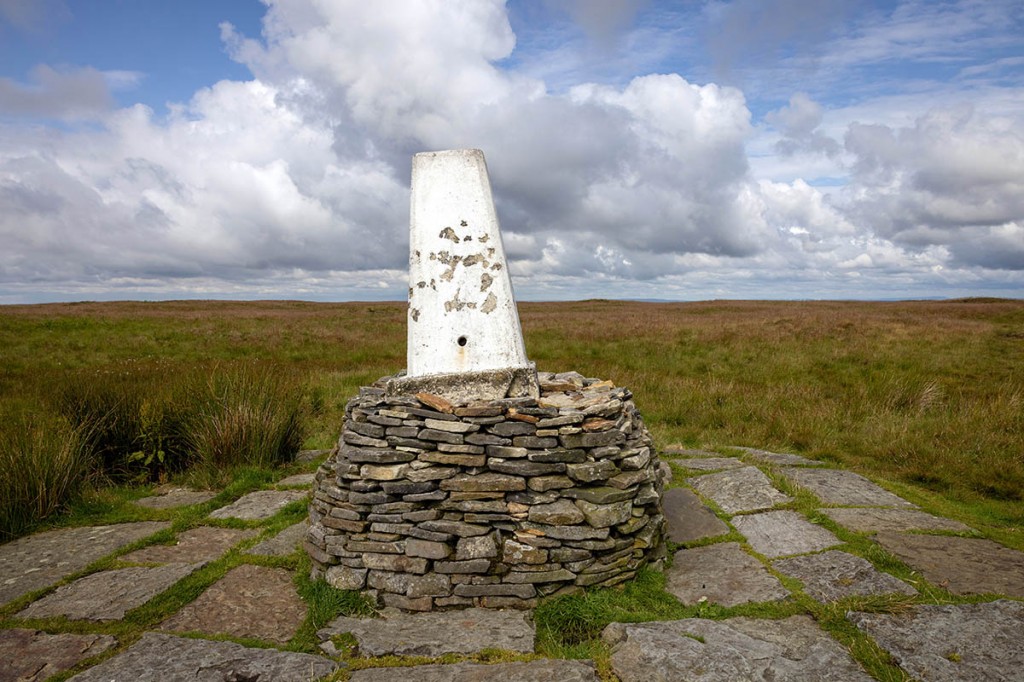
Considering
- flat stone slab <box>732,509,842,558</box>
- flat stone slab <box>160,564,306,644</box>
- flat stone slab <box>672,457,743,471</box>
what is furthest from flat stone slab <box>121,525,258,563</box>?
flat stone slab <box>672,457,743,471</box>

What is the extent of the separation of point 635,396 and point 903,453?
4834 mm

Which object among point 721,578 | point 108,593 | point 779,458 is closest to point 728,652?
point 721,578

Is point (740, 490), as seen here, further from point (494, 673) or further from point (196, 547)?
point (196, 547)

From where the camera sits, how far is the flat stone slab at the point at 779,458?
7.32 m

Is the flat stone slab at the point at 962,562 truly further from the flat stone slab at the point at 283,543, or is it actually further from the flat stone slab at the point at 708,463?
the flat stone slab at the point at 283,543

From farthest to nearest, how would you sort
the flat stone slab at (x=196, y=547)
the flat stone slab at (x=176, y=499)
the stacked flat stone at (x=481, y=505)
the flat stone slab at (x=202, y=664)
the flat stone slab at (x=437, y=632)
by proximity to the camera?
1. the flat stone slab at (x=176, y=499)
2. the flat stone slab at (x=196, y=547)
3. the stacked flat stone at (x=481, y=505)
4. the flat stone slab at (x=437, y=632)
5. the flat stone slab at (x=202, y=664)

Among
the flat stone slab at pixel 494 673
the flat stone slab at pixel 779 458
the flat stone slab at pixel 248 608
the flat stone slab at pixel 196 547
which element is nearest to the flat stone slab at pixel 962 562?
the flat stone slab at pixel 779 458

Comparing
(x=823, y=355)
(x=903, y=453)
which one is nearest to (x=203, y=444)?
(x=903, y=453)

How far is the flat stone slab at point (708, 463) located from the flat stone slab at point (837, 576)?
2.44 meters

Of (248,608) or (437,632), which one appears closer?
(437,632)

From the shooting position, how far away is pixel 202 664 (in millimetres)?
3416

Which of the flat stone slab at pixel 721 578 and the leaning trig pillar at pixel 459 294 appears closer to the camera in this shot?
the flat stone slab at pixel 721 578

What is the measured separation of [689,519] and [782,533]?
798 millimetres

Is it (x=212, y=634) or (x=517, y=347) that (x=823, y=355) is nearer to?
(x=517, y=347)
